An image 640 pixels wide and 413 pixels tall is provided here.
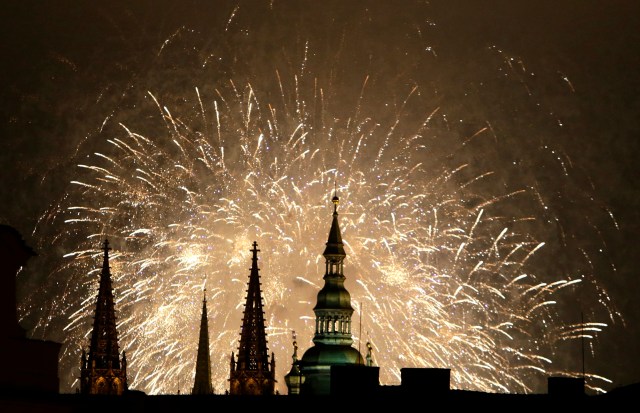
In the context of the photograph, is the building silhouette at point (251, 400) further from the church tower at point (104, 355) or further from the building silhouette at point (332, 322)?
the church tower at point (104, 355)

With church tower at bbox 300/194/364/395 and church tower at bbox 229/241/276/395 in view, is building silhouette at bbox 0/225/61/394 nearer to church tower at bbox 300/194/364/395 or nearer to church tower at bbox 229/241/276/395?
church tower at bbox 300/194/364/395

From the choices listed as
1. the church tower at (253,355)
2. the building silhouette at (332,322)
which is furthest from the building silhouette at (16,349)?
the church tower at (253,355)

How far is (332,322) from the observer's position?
17400cm

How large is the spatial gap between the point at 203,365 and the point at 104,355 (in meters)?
18.1

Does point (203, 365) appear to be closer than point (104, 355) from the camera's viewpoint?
No

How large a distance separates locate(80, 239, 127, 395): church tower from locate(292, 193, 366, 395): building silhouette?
46.0 feet

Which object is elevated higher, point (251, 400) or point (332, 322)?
point (332, 322)

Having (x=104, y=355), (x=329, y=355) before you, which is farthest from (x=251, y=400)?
(x=104, y=355)

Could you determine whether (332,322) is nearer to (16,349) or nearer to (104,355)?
(104,355)

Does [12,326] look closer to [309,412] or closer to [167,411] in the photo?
[167,411]

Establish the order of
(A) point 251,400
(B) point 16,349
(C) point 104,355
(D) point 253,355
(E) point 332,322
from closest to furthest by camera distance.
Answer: (B) point 16,349 → (A) point 251,400 → (C) point 104,355 → (E) point 332,322 → (D) point 253,355

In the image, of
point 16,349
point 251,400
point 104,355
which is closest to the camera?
point 16,349

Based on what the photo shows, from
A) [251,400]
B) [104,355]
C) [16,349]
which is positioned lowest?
[16,349]

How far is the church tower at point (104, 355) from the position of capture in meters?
169
